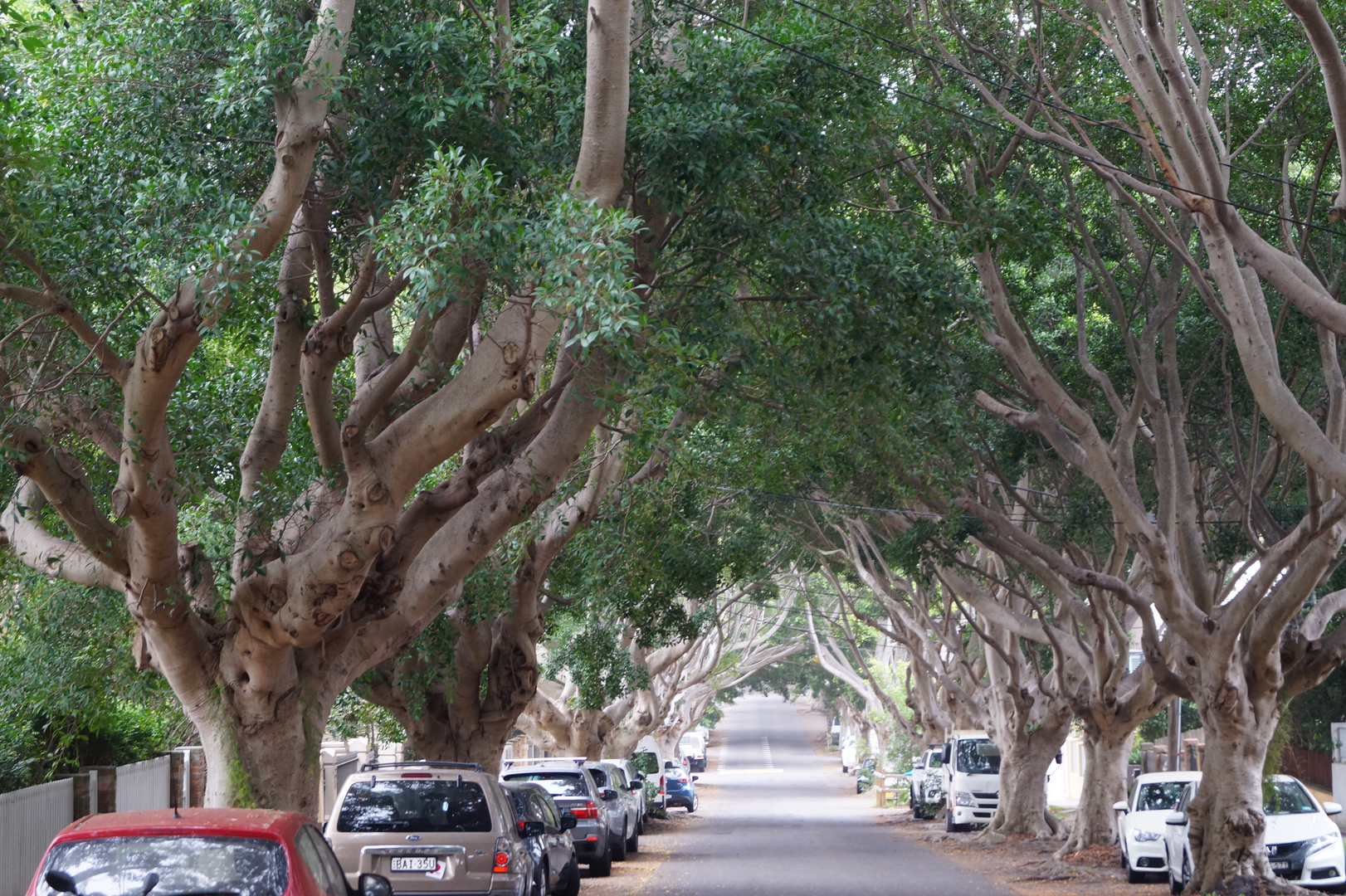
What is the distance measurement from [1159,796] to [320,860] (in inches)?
655

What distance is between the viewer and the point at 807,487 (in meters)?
23.8

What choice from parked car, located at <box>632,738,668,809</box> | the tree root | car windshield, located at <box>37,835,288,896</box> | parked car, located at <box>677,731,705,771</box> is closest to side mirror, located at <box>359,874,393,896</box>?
car windshield, located at <box>37,835,288,896</box>

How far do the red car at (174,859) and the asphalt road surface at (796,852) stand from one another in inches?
480

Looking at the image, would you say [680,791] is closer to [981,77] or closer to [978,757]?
[978,757]

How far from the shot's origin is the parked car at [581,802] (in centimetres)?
2148

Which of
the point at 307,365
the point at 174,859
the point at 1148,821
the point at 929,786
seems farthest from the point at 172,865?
the point at 929,786

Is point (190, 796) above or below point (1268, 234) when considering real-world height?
below

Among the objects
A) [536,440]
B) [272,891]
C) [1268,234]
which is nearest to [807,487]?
[1268,234]

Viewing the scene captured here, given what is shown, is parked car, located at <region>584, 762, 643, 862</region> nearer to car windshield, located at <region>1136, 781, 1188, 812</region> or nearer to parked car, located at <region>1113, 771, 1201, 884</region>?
parked car, located at <region>1113, 771, 1201, 884</region>

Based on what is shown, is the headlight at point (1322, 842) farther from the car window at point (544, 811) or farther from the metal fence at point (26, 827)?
the metal fence at point (26, 827)

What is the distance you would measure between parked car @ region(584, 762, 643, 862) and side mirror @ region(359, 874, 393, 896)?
15282mm

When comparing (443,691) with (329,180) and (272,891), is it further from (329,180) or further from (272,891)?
(272,891)

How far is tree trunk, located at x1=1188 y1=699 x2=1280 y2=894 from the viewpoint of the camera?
16.2 meters

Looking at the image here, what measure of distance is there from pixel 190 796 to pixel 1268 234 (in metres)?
15.3
